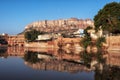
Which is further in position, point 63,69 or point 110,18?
point 110,18

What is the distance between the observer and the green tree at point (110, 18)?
55.4 m

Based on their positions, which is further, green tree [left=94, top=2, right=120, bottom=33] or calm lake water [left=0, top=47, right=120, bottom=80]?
green tree [left=94, top=2, right=120, bottom=33]

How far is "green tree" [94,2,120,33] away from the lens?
55412 mm

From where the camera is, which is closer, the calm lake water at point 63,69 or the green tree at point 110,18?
the calm lake water at point 63,69

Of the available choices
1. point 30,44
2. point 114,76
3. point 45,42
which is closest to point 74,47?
point 45,42

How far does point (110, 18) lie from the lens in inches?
2199

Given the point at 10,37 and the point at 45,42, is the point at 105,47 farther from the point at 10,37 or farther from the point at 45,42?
the point at 10,37

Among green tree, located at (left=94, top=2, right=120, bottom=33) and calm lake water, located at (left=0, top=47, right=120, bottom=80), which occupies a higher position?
green tree, located at (left=94, top=2, right=120, bottom=33)

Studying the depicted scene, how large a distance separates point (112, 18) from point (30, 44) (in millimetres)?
57165

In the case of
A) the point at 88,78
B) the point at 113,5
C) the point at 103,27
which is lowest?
the point at 88,78

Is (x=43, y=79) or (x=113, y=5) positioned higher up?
(x=113, y=5)

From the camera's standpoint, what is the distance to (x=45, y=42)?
96.9 metres

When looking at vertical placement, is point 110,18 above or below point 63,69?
above

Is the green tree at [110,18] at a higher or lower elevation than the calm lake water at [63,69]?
higher
